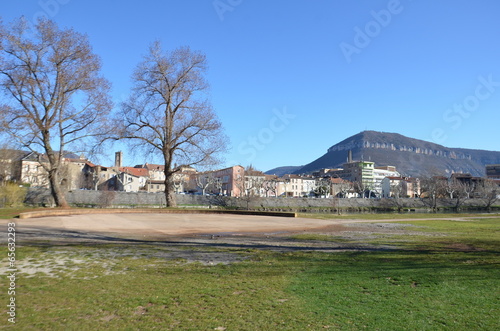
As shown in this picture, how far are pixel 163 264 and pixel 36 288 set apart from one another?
127 inches

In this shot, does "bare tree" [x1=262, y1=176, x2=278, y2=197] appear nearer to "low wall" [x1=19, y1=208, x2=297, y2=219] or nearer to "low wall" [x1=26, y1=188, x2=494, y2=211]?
"low wall" [x1=26, y1=188, x2=494, y2=211]

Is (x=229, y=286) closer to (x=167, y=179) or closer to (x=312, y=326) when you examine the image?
(x=312, y=326)

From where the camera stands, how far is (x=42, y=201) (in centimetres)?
5509

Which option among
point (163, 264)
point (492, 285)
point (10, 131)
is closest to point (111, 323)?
point (163, 264)

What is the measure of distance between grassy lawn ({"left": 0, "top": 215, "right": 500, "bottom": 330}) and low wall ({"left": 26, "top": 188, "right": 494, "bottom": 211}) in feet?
138

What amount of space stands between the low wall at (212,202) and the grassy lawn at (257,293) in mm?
42094

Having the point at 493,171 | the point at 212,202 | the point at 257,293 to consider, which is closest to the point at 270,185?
the point at 212,202

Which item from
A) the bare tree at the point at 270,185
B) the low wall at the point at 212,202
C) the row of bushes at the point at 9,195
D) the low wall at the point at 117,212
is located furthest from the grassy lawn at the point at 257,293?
the bare tree at the point at 270,185

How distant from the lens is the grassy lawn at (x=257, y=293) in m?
5.33

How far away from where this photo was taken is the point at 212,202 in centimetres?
7869

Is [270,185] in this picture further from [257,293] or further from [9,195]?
[257,293]

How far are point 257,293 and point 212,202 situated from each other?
72.6 meters

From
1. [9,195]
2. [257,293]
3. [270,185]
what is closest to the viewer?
[257,293]

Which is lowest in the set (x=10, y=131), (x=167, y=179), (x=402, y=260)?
(x=402, y=260)
